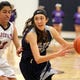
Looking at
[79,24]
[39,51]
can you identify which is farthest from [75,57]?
[39,51]

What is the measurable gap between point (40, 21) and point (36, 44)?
0.89 ft

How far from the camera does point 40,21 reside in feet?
11.7

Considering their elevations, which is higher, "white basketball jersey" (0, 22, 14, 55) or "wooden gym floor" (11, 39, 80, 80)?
"white basketball jersey" (0, 22, 14, 55)

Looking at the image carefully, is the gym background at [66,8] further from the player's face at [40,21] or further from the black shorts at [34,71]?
the player's face at [40,21]

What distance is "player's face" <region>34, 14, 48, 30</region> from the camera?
140 inches

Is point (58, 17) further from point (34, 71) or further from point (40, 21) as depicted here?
point (40, 21)

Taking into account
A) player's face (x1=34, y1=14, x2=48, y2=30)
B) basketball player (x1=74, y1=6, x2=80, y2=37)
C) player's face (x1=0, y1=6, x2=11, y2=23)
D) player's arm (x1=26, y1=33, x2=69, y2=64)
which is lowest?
basketball player (x1=74, y1=6, x2=80, y2=37)

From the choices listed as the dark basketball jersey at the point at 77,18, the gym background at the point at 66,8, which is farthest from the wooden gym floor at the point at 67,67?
the gym background at the point at 66,8

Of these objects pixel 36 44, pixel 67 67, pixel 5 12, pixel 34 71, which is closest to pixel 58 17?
pixel 67 67

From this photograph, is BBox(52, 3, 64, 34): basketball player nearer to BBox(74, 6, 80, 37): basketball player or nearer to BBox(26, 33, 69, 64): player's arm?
BBox(74, 6, 80, 37): basketball player

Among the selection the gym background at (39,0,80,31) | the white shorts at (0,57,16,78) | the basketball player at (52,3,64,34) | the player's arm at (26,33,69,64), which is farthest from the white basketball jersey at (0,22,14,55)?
the gym background at (39,0,80,31)

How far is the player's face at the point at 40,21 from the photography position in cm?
355

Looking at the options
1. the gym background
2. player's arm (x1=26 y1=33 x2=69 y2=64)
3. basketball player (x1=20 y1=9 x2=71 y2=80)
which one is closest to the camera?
player's arm (x1=26 y1=33 x2=69 y2=64)

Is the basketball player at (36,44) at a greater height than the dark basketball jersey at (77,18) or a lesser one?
greater
